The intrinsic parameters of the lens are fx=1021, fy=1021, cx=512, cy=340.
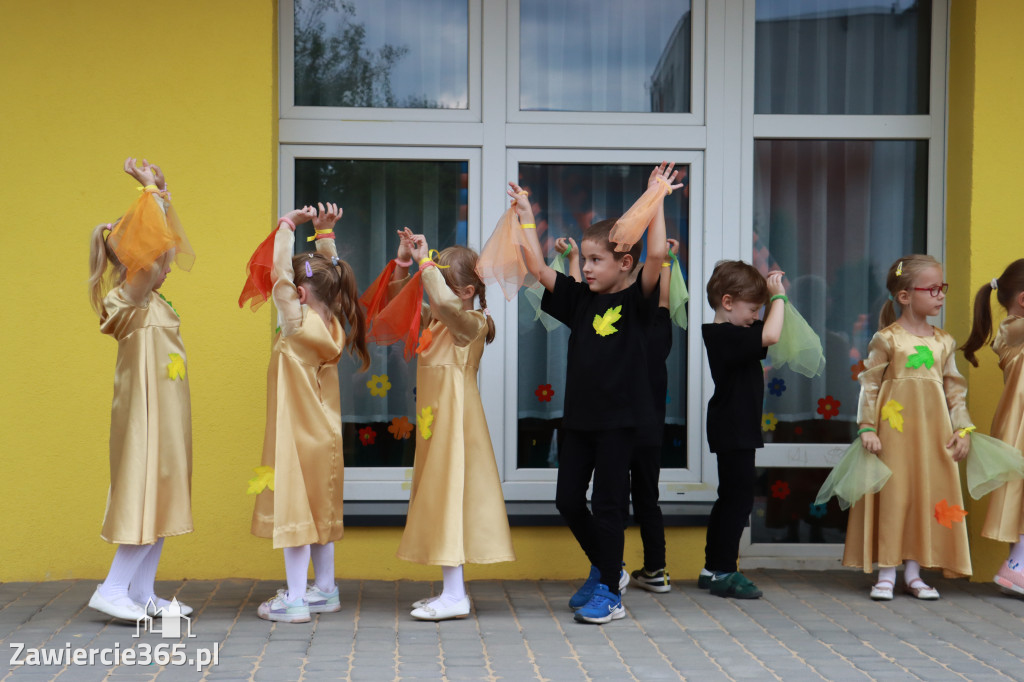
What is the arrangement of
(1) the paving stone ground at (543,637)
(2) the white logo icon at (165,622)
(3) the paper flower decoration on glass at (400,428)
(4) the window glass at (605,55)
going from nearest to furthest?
(1) the paving stone ground at (543,637), (2) the white logo icon at (165,622), (3) the paper flower decoration on glass at (400,428), (4) the window glass at (605,55)

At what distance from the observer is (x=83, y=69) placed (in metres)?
4.95

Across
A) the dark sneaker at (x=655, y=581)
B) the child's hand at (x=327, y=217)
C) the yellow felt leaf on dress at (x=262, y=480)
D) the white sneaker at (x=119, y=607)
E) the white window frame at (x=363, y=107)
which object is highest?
the white window frame at (x=363, y=107)

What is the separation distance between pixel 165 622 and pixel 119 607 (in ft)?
0.66

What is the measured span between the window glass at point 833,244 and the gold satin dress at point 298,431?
254 centimetres

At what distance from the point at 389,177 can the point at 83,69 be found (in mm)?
1567

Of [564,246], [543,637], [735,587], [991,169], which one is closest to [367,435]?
[564,246]

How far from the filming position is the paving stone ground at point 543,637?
11.4 feet

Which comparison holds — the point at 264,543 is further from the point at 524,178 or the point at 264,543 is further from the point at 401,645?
the point at 524,178

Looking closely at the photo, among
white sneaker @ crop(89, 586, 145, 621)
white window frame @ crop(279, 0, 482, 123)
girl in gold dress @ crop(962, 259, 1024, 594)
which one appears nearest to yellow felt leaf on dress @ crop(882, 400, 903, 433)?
girl in gold dress @ crop(962, 259, 1024, 594)

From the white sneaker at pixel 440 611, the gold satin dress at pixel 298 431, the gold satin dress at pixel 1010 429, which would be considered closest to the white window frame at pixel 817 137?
the gold satin dress at pixel 1010 429

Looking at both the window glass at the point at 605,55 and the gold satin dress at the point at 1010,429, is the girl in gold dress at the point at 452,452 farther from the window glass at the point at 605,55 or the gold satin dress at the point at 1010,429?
the gold satin dress at the point at 1010,429

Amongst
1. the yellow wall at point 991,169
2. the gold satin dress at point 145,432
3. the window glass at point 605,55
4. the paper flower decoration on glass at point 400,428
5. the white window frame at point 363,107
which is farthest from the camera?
the window glass at point 605,55

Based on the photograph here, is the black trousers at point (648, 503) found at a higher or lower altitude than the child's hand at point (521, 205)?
lower

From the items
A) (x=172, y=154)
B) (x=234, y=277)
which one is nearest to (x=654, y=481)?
(x=234, y=277)
